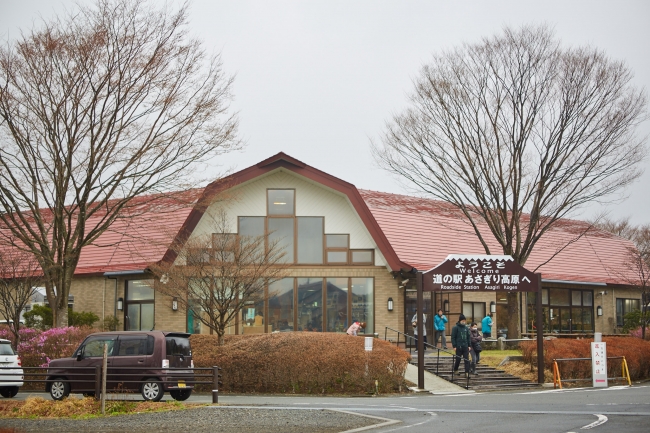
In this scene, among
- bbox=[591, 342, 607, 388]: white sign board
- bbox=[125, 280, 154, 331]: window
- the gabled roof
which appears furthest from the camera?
bbox=[125, 280, 154, 331]: window

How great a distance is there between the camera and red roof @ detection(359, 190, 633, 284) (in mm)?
35125

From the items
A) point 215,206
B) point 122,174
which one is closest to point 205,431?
point 122,174

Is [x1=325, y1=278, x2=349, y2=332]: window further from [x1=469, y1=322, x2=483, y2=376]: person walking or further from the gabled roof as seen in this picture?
[x1=469, y1=322, x2=483, y2=376]: person walking

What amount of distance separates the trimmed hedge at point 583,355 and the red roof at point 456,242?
454 centimetres

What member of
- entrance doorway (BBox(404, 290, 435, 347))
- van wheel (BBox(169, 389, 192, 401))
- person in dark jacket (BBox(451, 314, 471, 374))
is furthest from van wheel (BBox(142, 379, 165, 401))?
entrance doorway (BBox(404, 290, 435, 347))

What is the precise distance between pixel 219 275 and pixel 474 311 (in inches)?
565

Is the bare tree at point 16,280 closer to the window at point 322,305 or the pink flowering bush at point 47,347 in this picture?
the pink flowering bush at point 47,347

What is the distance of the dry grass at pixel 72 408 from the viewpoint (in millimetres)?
16234

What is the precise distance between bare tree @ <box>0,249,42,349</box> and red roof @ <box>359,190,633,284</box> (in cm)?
1368

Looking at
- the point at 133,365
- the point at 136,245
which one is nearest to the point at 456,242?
the point at 136,245

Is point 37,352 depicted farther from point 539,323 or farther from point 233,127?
point 539,323

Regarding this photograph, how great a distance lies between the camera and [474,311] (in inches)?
1425

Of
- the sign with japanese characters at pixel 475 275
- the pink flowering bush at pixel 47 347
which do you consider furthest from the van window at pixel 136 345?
the sign with japanese characters at pixel 475 275

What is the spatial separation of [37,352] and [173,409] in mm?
10031
